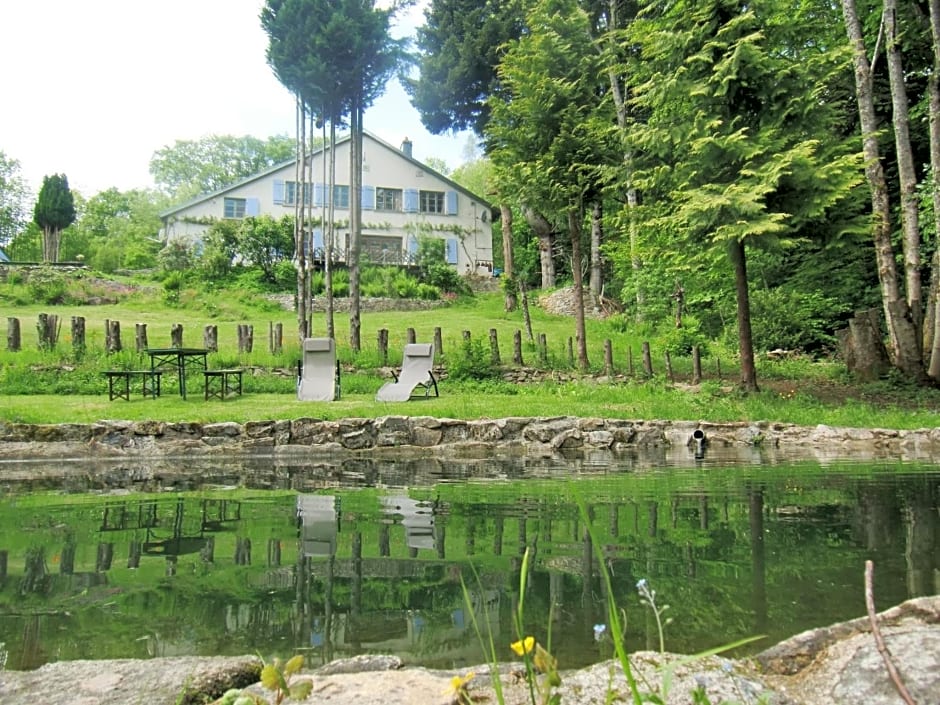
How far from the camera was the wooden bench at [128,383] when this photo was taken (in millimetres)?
10258

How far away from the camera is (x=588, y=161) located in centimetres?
1328

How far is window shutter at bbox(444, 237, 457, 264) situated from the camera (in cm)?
3247

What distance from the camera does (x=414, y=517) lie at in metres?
4.16

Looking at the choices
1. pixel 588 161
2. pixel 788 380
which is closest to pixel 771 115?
pixel 588 161

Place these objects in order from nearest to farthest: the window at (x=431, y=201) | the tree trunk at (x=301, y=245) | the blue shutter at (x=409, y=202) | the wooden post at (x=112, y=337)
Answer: the wooden post at (x=112, y=337) → the tree trunk at (x=301, y=245) → the blue shutter at (x=409, y=202) → the window at (x=431, y=201)

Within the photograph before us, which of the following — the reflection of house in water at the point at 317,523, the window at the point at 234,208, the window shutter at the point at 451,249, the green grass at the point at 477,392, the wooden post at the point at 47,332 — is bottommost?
the reflection of house in water at the point at 317,523

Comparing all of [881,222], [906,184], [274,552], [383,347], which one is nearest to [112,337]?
[383,347]

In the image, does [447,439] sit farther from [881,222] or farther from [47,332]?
[47,332]

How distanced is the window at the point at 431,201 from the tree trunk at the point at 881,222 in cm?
2387

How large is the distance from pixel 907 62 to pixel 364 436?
15.6 metres

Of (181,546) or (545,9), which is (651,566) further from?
(545,9)

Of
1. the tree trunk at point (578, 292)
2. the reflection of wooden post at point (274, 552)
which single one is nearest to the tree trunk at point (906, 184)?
the tree trunk at point (578, 292)

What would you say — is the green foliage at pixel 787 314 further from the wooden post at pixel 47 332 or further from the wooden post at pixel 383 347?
the wooden post at pixel 47 332

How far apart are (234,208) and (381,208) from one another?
7.12 m
